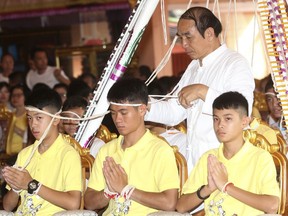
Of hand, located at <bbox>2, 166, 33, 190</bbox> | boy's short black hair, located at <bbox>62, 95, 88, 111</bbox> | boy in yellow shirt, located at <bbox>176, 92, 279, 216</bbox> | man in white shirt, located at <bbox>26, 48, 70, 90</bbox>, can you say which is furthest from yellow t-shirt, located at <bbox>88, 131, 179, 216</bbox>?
man in white shirt, located at <bbox>26, 48, 70, 90</bbox>

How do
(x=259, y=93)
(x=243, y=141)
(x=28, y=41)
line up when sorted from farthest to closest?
1. (x=28, y=41)
2. (x=259, y=93)
3. (x=243, y=141)

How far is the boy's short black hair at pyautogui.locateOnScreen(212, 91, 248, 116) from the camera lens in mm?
4168

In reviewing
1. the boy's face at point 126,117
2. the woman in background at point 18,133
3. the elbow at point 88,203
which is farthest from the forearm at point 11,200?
the woman in background at point 18,133

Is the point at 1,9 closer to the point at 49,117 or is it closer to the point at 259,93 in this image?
the point at 259,93

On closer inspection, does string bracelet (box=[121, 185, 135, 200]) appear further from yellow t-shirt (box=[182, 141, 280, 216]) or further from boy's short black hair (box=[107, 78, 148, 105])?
boy's short black hair (box=[107, 78, 148, 105])

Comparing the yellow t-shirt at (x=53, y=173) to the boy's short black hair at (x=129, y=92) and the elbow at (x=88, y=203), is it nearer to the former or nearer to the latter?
the elbow at (x=88, y=203)

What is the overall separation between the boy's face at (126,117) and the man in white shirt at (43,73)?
5.43 metres

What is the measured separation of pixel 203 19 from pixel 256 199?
3.57ft

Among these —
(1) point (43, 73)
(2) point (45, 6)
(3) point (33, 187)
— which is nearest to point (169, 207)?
(3) point (33, 187)

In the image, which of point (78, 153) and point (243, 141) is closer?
point (243, 141)

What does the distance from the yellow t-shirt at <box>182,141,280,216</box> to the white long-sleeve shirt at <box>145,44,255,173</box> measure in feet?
1.24

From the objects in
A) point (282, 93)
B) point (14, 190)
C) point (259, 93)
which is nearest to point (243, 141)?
point (282, 93)

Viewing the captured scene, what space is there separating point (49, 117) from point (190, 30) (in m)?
0.80

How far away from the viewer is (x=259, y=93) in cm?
779
